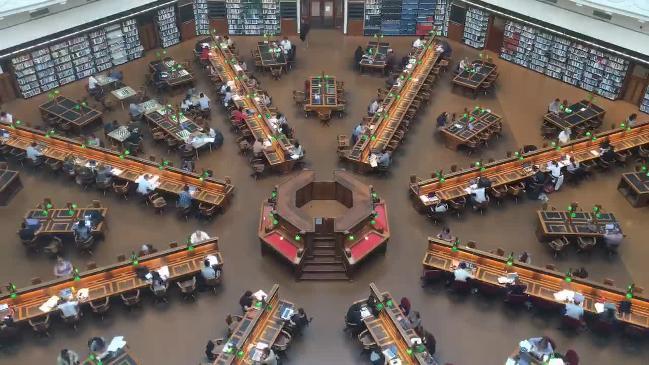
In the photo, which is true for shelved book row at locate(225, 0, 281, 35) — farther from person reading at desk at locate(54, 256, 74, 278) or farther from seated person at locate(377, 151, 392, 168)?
person reading at desk at locate(54, 256, 74, 278)

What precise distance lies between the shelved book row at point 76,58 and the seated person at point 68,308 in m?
13.6

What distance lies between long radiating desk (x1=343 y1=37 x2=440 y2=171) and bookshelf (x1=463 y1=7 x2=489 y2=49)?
313 centimetres

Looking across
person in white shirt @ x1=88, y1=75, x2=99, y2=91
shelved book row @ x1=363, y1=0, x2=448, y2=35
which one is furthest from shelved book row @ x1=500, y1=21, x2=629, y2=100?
person in white shirt @ x1=88, y1=75, x2=99, y2=91

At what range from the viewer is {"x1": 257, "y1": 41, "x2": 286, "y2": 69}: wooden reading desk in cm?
2895

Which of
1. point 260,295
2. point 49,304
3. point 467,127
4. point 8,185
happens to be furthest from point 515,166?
point 8,185

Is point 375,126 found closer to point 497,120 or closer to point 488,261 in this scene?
point 497,120

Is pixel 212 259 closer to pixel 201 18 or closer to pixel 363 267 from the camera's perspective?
pixel 363 267

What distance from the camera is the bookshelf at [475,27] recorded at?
3025 cm

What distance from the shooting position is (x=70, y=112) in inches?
986

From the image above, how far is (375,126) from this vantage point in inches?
949

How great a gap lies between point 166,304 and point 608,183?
1682cm

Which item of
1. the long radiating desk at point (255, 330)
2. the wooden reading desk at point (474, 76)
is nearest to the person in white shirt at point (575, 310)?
the long radiating desk at point (255, 330)

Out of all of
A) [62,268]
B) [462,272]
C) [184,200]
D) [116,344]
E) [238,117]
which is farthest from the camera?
[238,117]

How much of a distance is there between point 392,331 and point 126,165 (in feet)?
38.5
